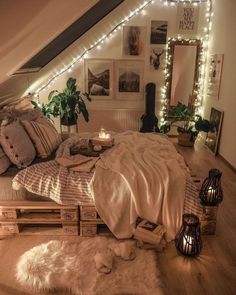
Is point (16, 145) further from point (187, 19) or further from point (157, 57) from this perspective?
point (187, 19)

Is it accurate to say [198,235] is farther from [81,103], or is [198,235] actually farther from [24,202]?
[81,103]

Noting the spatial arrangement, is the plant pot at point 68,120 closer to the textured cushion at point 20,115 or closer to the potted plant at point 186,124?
the textured cushion at point 20,115

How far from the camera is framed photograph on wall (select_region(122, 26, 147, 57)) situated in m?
4.80

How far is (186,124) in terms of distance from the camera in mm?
4887

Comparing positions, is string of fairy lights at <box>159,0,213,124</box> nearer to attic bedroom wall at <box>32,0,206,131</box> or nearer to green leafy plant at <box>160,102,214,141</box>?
attic bedroom wall at <box>32,0,206,131</box>

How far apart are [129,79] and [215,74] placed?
151 cm

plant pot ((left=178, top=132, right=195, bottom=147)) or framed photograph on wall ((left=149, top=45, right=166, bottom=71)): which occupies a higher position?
framed photograph on wall ((left=149, top=45, right=166, bottom=71))

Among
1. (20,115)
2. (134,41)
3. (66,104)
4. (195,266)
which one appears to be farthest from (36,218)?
(134,41)

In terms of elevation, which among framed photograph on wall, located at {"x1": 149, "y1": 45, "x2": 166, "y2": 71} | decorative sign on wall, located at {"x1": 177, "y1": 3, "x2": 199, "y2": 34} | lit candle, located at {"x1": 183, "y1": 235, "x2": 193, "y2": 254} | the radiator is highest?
decorative sign on wall, located at {"x1": 177, "y1": 3, "x2": 199, "y2": 34}

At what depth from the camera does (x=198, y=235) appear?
1989 millimetres

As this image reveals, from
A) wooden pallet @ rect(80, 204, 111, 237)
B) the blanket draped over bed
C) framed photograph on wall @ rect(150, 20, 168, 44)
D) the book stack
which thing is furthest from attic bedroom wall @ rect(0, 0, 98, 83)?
framed photograph on wall @ rect(150, 20, 168, 44)

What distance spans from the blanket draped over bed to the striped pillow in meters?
0.31

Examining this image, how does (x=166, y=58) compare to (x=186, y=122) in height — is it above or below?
above

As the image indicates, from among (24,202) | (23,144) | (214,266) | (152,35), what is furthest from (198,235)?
(152,35)
